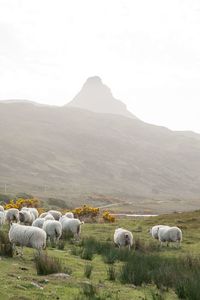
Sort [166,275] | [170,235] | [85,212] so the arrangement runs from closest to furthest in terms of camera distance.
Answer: [166,275]
[170,235]
[85,212]

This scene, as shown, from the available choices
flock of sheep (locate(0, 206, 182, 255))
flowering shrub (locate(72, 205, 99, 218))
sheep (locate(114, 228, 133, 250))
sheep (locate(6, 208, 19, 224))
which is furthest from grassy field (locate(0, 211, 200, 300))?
flowering shrub (locate(72, 205, 99, 218))

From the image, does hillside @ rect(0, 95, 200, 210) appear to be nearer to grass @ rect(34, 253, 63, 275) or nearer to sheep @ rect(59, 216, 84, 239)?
sheep @ rect(59, 216, 84, 239)

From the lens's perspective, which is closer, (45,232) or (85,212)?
(45,232)

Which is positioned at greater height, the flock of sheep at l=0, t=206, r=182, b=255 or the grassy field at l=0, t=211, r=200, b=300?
the flock of sheep at l=0, t=206, r=182, b=255

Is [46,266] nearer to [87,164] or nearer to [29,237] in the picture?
[29,237]

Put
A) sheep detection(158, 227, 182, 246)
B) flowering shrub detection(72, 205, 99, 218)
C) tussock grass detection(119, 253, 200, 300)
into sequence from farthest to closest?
flowering shrub detection(72, 205, 99, 218) < sheep detection(158, 227, 182, 246) < tussock grass detection(119, 253, 200, 300)

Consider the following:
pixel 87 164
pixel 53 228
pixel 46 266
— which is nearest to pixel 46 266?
pixel 46 266

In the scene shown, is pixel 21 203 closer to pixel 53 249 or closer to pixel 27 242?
pixel 53 249

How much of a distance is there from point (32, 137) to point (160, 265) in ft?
542

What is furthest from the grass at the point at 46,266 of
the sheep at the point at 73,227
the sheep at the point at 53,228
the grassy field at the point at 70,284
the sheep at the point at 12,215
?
the sheep at the point at 12,215

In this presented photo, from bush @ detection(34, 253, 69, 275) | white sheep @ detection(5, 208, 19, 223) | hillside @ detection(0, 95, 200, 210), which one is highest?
hillside @ detection(0, 95, 200, 210)

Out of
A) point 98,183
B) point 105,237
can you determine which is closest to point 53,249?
point 105,237

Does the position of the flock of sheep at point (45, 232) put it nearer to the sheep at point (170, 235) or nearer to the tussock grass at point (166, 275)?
the sheep at point (170, 235)

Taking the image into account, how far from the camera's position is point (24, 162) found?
14338cm
